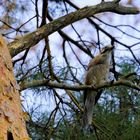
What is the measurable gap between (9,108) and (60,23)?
0.88 meters

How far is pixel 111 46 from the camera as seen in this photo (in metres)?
2.52

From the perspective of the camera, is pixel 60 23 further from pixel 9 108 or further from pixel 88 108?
pixel 9 108

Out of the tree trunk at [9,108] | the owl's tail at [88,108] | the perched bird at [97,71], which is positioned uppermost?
the perched bird at [97,71]

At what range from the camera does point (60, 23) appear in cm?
178

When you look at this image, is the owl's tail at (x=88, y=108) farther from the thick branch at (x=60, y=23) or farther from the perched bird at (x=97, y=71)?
the thick branch at (x=60, y=23)

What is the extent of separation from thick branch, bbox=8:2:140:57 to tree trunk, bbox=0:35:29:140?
0.51 metres

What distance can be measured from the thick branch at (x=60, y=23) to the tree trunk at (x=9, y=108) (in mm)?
513

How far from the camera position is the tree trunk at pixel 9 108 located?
2.93ft

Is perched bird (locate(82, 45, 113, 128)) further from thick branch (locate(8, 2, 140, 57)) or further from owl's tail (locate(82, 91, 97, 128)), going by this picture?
thick branch (locate(8, 2, 140, 57))

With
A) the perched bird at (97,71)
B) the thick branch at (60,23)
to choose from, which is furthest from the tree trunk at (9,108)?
the perched bird at (97,71)

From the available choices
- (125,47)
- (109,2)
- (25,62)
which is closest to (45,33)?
(109,2)

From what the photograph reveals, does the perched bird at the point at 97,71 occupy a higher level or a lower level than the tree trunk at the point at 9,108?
higher

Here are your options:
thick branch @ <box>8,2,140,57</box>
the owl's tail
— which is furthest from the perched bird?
thick branch @ <box>8,2,140,57</box>

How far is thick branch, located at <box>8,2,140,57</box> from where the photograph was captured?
158 centimetres
